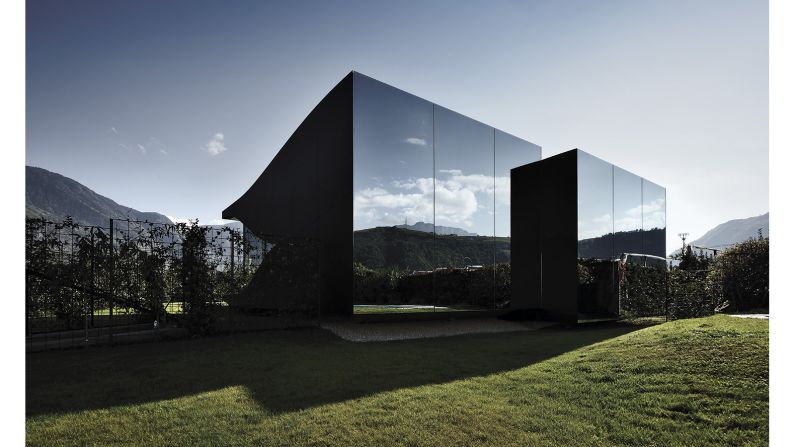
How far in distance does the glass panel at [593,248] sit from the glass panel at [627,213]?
1.18 meters

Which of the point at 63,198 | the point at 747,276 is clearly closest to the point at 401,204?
the point at 747,276

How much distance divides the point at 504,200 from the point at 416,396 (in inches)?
388

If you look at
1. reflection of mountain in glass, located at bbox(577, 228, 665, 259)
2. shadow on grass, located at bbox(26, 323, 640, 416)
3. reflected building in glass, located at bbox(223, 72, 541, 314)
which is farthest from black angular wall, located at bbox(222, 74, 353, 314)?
reflection of mountain in glass, located at bbox(577, 228, 665, 259)

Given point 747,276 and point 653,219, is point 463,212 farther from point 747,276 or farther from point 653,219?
point 747,276

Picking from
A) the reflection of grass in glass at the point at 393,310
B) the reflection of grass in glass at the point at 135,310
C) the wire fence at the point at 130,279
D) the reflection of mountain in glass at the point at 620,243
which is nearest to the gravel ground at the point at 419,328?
the reflection of grass in glass at the point at 393,310

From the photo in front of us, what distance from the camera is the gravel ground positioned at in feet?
29.2

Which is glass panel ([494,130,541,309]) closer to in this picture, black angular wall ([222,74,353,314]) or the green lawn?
black angular wall ([222,74,353,314])

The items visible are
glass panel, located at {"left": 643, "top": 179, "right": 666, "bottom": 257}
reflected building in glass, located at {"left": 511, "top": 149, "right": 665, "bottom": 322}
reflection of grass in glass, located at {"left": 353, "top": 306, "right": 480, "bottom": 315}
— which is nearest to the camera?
reflection of grass in glass, located at {"left": 353, "top": 306, "right": 480, "bottom": 315}

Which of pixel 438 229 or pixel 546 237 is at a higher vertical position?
pixel 438 229

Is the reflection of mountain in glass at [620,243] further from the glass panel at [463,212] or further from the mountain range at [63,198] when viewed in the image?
the mountain range at [63,198]

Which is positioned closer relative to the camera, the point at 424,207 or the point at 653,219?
the point at 424,207

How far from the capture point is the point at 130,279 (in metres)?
7.73

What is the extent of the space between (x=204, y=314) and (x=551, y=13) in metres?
8.49

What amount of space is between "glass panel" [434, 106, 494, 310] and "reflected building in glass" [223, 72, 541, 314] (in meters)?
0.03
